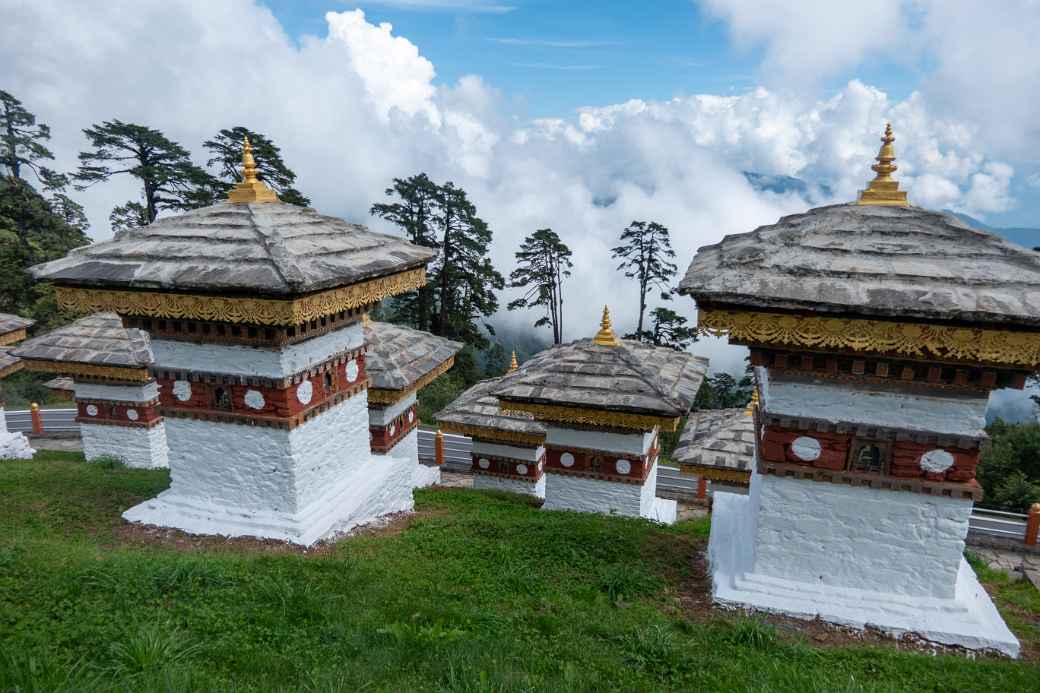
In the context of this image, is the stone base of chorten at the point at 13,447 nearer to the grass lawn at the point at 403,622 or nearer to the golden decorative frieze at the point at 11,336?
the golden decorative frieze at the point at 11,336

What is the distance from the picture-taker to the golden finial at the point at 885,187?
19.6 feet

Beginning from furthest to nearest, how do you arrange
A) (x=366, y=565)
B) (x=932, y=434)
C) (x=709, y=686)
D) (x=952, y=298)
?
(x=366, y=565) → (x=932, y=434) → (x=952, y=298) → (x=709, y=686)

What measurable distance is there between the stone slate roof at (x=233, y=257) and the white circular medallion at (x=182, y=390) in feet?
3.99

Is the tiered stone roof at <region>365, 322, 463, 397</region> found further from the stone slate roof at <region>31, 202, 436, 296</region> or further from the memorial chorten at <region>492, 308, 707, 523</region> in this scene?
the stone slate roof at <region>31, 202, 436, 296</region>

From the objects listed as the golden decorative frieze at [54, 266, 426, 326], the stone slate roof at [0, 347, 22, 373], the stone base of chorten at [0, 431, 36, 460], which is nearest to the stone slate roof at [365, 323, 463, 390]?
the golden decorative frieze at [54, 266, 426, 326]

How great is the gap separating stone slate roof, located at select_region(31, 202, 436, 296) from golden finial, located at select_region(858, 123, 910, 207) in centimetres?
493

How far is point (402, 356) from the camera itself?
1050cm

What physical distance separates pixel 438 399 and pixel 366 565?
19733 millimetres

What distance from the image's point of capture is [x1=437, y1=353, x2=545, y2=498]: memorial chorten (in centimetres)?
1161

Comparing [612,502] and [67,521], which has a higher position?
[67,521]

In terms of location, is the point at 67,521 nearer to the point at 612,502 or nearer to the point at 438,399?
the point at 612,502

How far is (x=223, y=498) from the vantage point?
7105 millimetres

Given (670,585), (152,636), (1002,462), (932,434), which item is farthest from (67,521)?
(1002,462)

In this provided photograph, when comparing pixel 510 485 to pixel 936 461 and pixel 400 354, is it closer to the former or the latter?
pixel 400 354
